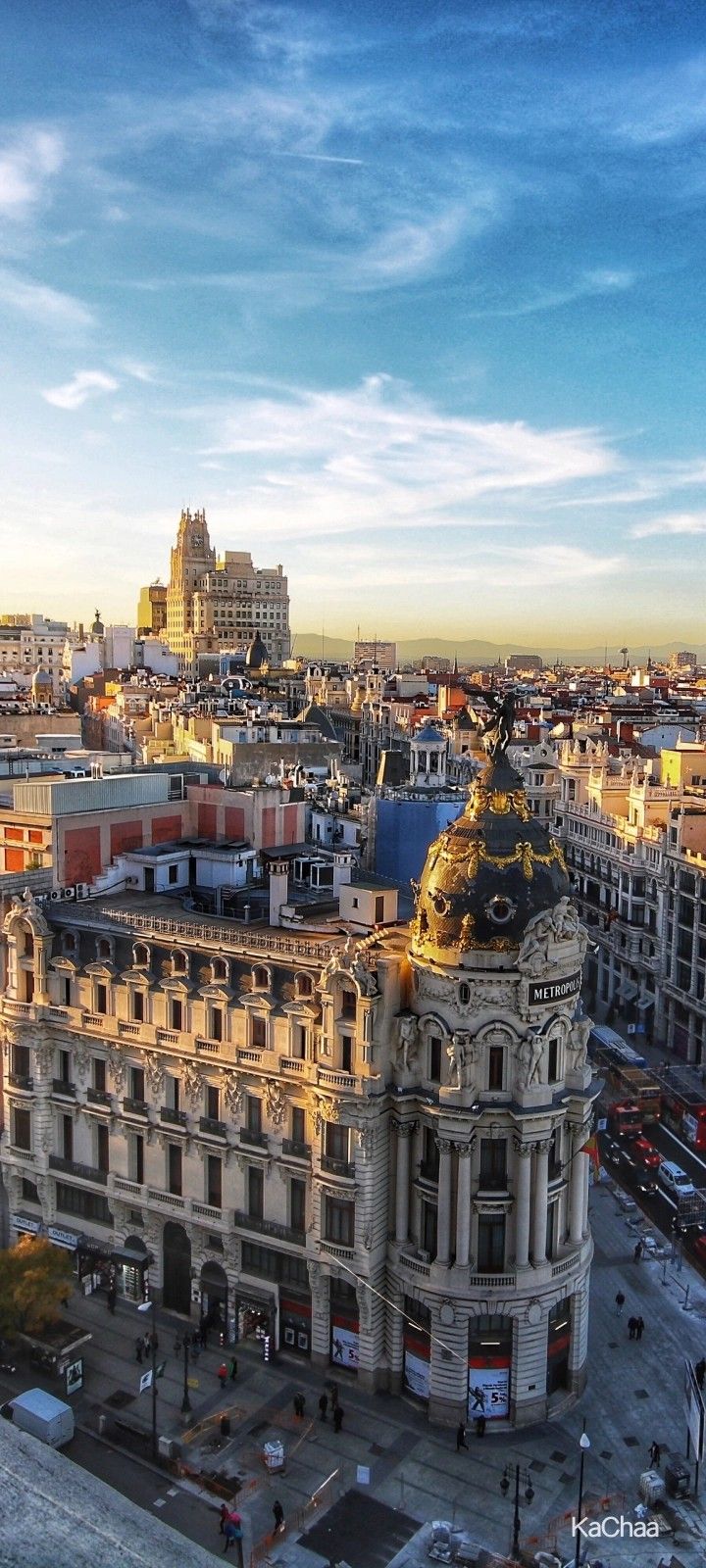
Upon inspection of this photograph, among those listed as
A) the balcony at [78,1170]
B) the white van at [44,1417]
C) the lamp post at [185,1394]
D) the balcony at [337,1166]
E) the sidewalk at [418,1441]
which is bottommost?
the sidewalk at [418,1441]

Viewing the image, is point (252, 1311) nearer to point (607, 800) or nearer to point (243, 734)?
point (607, 800)

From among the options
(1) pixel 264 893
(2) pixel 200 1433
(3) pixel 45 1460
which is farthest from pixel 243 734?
(3) pixel 45 1460

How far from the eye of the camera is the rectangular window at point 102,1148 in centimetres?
5900

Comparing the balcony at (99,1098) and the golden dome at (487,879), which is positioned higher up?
→ the golden dome at (487,879)

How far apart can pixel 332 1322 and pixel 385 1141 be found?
28.3ft

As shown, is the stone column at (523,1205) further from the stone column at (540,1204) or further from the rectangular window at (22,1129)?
the rectangular window at (22,1129)

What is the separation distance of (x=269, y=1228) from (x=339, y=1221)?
3781 mm

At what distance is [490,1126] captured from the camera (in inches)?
1951

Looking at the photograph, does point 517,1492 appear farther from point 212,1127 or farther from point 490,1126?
point 212,1127

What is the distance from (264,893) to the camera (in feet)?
223

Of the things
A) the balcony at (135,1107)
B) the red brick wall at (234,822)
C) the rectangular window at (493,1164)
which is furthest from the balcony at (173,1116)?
the red brick wall at (234,822)

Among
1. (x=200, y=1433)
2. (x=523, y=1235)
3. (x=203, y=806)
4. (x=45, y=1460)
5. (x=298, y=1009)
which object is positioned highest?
(x=203, y=806)

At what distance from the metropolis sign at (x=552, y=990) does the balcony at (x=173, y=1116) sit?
17731mm

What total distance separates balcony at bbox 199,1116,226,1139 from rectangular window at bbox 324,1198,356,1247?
6041mm
